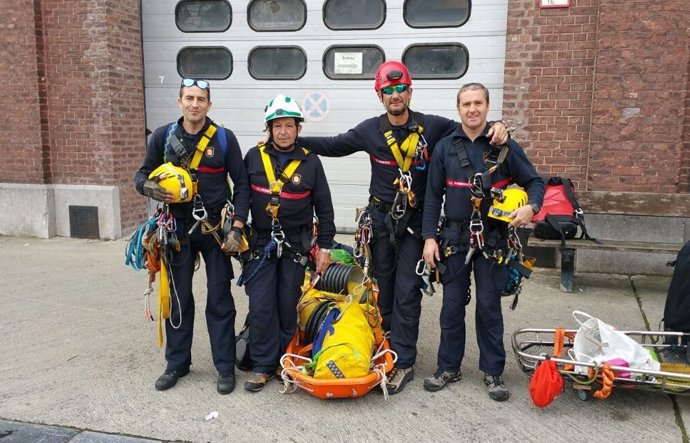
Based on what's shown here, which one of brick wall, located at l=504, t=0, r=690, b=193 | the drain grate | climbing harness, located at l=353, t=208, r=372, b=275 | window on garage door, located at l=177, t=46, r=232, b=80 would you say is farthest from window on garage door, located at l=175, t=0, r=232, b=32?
climbing harness, located at l=353, t=208, r=372, b=275

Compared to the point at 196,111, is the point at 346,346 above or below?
below

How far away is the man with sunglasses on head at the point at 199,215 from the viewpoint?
4.04 metres

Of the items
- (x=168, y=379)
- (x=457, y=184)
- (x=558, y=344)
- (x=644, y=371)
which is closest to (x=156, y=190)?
(x=168, y=379)

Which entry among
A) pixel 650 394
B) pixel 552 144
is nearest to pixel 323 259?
pixel 650 394

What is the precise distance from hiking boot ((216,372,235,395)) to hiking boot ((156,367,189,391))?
0.98ft

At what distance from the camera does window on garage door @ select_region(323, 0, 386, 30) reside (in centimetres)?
787

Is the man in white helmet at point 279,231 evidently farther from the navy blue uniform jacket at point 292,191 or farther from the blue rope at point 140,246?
the blue rope at point 140,246

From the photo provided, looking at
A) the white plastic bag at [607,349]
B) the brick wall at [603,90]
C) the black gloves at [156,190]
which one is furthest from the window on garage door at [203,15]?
the white plastic bag at [607,349]

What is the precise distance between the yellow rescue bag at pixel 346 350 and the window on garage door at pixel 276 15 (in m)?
5.15

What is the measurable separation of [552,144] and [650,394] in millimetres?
3696

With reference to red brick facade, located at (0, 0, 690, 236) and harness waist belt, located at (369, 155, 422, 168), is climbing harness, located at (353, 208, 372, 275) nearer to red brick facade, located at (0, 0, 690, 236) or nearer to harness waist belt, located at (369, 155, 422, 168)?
harness waist belt, located at (369, 155, 422, 168)

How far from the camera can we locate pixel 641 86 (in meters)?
6.63

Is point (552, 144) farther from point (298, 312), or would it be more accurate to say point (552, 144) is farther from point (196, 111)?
point (196, 111)

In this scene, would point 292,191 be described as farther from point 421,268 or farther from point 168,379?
point 168,379
